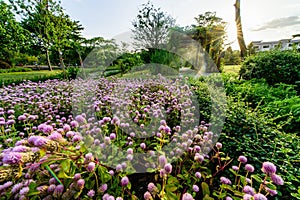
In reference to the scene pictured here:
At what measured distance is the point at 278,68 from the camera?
439 centimetres

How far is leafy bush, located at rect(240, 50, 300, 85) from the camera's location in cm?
429

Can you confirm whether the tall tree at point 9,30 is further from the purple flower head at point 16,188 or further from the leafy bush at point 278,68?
the leafy bush at point 278,68

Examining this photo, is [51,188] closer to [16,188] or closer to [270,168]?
[16,188]

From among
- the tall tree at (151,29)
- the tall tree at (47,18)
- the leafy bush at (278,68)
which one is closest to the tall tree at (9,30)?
the tall tree at (47,18)

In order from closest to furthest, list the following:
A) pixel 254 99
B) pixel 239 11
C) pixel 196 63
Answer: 1. pixel 254 99
2. pixel 239 11
3. pixel 196 63

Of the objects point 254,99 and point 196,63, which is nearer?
point 254,99

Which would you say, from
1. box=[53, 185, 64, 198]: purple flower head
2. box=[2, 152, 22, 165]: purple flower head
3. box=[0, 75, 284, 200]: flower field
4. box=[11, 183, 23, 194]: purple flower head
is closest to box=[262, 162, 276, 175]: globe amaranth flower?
box=[0, 75, 284, 200]: flower field

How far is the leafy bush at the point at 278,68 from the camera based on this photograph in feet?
14.1

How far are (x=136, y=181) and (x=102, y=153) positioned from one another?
411 millimetres

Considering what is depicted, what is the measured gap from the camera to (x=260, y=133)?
1743mm

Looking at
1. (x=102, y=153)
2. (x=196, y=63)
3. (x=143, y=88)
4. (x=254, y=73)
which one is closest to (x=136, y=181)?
(x=102, y=153)

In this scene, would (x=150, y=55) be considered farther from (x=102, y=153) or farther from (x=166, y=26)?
(x=102, y=153)

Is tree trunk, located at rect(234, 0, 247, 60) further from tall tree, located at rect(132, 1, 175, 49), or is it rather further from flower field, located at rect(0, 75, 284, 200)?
flower field, located at rect(0, 75, 284, 200)

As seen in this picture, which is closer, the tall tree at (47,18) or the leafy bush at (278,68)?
the leafy bush at (278,68)
